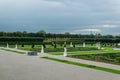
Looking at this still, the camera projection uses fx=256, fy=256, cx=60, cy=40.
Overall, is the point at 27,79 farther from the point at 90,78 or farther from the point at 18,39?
the point at 18,39

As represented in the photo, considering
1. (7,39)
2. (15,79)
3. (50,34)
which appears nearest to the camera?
(15,79)

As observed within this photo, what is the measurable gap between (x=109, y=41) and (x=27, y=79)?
4866cm

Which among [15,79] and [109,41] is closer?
[15,79]

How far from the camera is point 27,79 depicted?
9.32 meters

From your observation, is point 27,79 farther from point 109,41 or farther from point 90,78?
point 109,41

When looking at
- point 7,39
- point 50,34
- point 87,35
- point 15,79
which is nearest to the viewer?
point 15,79

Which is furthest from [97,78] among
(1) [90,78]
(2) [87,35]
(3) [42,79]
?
(2) [87,35]

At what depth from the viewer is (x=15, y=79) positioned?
9250 mm

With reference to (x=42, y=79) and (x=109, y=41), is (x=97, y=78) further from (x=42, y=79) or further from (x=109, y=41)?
(x=109, y=41)

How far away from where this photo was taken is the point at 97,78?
9523 millimetres

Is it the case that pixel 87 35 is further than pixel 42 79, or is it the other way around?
pixel 87 35

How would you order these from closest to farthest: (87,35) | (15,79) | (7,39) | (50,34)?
(15,79)
(7,39)
(50,34)
(87,35)

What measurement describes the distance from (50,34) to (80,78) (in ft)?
188

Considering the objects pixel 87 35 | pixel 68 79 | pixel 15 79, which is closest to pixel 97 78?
pixel 68 79
